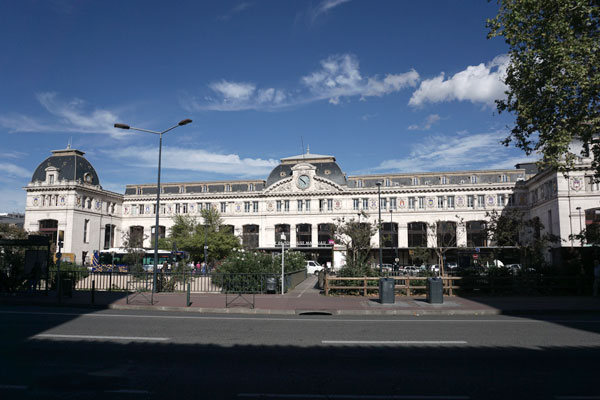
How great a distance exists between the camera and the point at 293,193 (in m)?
69.9

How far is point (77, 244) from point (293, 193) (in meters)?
36.6

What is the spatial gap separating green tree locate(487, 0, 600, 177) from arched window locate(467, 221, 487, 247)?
43732 mm

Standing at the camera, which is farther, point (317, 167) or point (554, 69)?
point (317, 167)

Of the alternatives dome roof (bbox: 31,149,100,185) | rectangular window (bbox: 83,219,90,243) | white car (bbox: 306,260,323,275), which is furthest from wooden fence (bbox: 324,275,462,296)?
dome roof (bbox: 31,149,100,185)

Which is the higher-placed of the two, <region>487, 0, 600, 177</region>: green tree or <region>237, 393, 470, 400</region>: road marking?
<region>487, 0, 600, 177</region>: green tree

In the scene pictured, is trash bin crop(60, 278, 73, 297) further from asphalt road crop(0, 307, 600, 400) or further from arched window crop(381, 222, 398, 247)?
arched window crop(381, 222, 398, 247)

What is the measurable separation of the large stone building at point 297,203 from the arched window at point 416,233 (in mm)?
156

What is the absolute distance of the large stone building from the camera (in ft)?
211

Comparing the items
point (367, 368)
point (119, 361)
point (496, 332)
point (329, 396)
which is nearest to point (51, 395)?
point (119, 361)

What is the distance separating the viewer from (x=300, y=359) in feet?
26.0

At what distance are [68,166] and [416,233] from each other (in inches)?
2370

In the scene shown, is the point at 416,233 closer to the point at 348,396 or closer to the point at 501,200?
the point at 501,200

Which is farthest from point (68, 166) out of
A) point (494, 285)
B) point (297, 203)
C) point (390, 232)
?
point (494, 285)

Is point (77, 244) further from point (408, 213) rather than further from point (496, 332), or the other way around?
point (496, 332)
